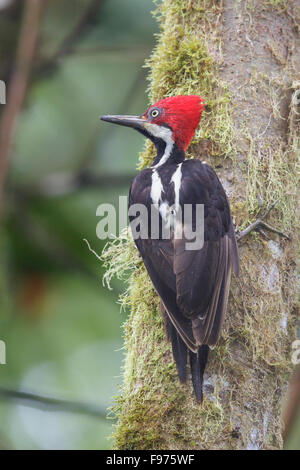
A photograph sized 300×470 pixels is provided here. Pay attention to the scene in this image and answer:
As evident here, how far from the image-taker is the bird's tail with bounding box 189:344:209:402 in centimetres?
294

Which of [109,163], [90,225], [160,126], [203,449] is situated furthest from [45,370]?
[203,449]

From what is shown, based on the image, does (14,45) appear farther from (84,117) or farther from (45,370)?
(45,370)

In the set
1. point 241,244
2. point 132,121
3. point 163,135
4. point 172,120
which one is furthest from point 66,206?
point 241,244

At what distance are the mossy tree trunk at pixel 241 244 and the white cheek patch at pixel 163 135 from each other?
5.0 inches

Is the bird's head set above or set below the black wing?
above

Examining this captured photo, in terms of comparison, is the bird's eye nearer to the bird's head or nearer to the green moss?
the bird's head

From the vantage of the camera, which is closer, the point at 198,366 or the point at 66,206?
the point at 198,366

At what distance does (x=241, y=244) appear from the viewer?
3.37 metres

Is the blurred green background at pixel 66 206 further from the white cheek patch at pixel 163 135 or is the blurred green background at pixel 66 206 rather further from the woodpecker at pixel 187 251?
the woodpecker at pixel 187 251

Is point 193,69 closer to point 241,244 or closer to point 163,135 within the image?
point 163,135

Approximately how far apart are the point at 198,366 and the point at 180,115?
1374 millimetres

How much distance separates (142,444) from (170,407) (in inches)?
7.9

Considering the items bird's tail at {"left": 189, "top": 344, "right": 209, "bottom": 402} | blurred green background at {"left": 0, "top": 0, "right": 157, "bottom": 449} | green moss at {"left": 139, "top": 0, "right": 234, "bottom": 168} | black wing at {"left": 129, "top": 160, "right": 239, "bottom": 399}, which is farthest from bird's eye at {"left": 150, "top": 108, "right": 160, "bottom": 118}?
bird's tail at {"left": 189, "top": 344, "right": 209, "bottom": 402}

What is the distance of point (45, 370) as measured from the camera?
22.2 feet
